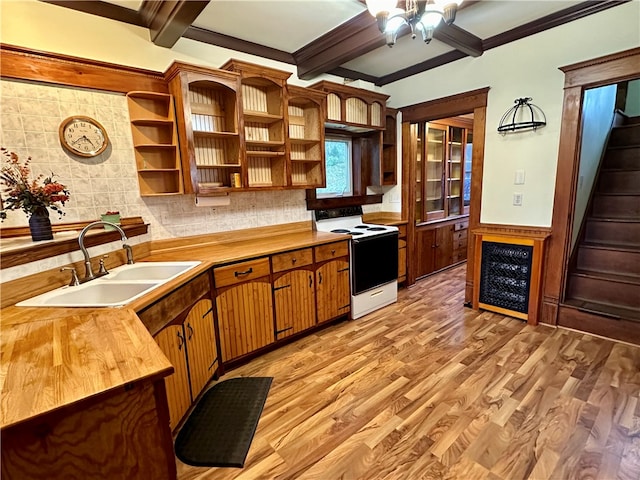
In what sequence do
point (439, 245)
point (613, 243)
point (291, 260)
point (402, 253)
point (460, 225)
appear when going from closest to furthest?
1. point (291, 260)
2. point (613, 243)
3. point (402, 253)
4. point (439, 245)
5. point (460, 225)

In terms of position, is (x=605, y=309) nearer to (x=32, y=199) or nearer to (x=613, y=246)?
(x=613, y=246)

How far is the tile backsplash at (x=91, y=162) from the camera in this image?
6.48 feet

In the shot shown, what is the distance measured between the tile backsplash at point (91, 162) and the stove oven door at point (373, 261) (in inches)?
49.3

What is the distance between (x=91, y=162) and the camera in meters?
2.24

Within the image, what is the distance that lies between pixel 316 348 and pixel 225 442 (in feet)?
3.58

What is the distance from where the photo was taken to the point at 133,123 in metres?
2.38

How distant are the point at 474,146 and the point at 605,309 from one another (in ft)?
6.24

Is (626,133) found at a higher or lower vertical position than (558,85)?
lower

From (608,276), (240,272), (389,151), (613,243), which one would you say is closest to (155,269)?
(240,272)

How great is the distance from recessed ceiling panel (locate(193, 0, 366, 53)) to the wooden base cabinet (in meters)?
2.17

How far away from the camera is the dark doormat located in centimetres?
165

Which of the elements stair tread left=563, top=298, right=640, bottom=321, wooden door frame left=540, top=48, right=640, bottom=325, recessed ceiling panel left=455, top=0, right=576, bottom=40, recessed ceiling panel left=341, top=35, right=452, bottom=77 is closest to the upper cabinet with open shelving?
recessed ceiling panel left=341, top=35, right=452, bottom=77

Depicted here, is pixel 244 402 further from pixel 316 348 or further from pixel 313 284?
pixel 313 284

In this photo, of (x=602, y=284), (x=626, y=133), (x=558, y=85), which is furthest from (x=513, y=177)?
(x=626, y=133)
